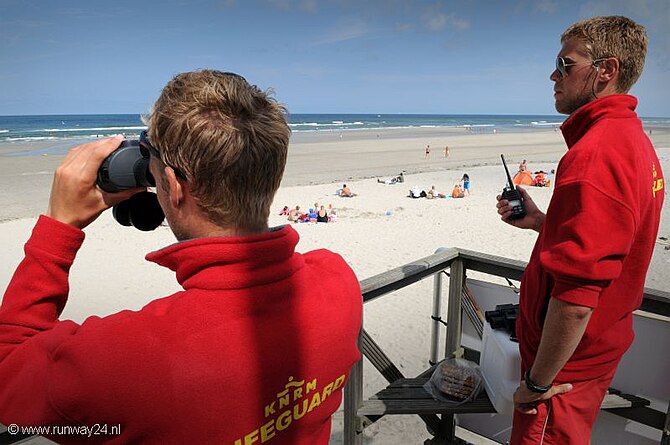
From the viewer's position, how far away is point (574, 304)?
4.83 feet

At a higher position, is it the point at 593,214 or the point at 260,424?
the point at 593,214

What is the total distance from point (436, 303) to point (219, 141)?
8.67ft

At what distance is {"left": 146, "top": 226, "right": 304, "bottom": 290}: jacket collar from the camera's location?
0.92 meters

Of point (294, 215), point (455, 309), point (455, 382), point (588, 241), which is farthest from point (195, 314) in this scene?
point (294, 215)

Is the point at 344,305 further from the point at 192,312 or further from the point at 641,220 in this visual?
the point at 641,220

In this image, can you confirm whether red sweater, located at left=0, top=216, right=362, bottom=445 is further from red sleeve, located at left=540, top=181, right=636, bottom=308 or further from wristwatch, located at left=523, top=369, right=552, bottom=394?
wristwatch, located at left=523, top=369, right=552, bottom=394

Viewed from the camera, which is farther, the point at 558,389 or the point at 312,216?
the point at 312,216

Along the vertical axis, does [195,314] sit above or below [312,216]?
above

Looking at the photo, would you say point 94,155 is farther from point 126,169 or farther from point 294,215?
point 294,215

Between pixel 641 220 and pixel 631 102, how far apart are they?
0.40 m

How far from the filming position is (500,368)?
2221mm

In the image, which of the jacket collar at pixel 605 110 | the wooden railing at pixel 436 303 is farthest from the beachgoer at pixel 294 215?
the jacket collar at pixel 605 110

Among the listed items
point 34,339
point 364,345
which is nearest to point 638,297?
point 364,345

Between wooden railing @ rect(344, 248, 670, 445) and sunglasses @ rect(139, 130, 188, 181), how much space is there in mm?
1459
